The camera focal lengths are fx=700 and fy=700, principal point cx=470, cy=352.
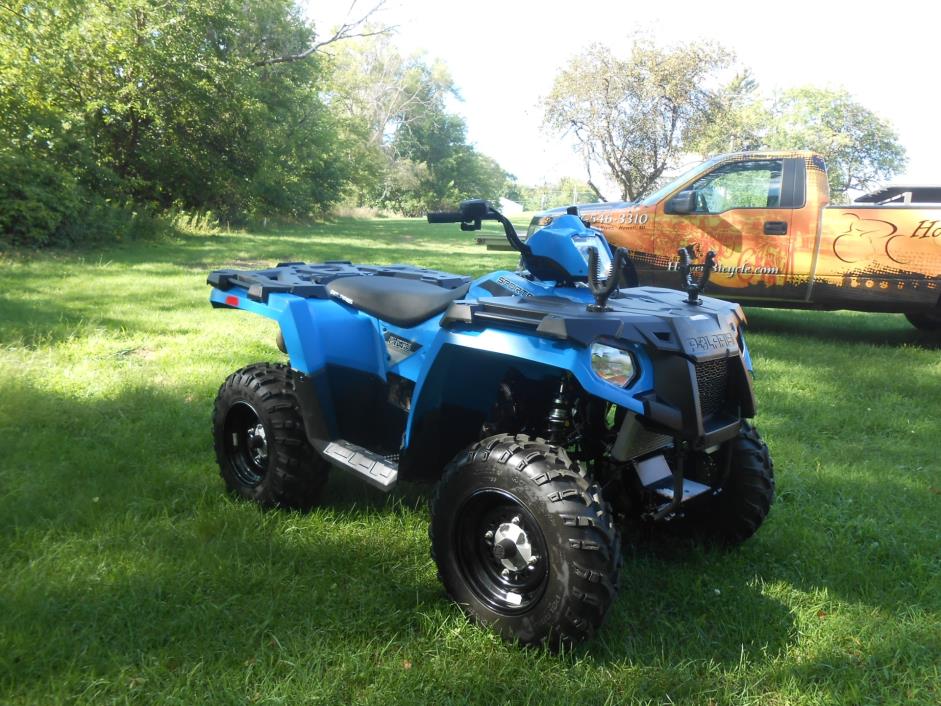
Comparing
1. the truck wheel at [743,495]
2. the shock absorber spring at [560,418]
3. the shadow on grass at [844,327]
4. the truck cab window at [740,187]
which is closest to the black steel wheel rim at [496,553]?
the shock absorber spring at [560,418]

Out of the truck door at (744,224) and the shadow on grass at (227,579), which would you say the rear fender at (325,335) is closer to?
the shadow on grass at (227,579)

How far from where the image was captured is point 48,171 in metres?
12.8

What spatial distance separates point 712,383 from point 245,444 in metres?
2.26

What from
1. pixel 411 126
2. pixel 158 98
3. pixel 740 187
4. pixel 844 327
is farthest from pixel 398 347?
pixel 411 126

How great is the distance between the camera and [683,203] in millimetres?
7629

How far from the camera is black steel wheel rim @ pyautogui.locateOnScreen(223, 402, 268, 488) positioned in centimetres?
340

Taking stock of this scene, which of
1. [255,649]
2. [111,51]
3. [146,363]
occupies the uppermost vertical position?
[111,51]

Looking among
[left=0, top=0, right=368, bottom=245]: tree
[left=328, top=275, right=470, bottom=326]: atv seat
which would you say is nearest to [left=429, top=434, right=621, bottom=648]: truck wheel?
[left=328, top=275, right=470, bottom=326]: atv seat

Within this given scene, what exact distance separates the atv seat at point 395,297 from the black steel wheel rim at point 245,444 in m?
0.79

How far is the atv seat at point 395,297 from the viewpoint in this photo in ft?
9.10

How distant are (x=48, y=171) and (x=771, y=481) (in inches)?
545

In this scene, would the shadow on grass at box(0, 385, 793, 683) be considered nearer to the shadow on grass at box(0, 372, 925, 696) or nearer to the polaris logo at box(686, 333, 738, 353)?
the shadow on grass at box(0, 372, 925, 696)

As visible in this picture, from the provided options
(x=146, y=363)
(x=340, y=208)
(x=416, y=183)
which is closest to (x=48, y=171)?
(x=146, y=363)

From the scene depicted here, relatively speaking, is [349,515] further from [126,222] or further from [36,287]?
[126,222]
